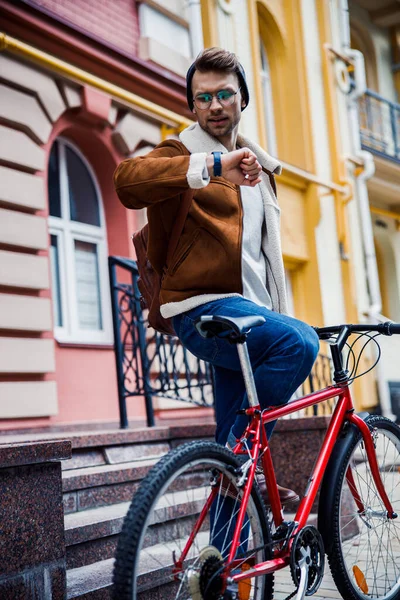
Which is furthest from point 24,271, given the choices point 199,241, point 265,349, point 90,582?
point 265,349

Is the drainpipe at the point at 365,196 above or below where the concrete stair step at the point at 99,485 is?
above

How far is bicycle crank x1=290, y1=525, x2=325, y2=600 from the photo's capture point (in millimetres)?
2652

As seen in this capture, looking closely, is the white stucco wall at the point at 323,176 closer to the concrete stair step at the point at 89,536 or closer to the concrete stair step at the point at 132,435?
the concrete stair step at the point at 132,435

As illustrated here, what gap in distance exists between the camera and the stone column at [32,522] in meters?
2.72

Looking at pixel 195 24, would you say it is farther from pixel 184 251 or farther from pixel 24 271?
pixel 184 251

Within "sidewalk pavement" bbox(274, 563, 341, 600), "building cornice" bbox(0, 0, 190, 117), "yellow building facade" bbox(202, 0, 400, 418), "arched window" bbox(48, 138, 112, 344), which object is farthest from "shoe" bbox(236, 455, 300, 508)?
"yellow building facade" bbox(202, 0, 400, 418)

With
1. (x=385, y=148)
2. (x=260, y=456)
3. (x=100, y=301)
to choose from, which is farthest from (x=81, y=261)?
(x=385, y=148)

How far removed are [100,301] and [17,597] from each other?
17.4 ft

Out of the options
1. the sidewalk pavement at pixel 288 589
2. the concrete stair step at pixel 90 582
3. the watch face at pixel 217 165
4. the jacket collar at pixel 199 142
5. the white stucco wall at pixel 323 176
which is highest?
the white stucco wall at pixel 323 176

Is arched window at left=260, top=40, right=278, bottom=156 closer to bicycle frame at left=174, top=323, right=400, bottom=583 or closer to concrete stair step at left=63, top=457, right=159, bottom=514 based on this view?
concrete stair step at left=63, top=457, right=159, bottom=514

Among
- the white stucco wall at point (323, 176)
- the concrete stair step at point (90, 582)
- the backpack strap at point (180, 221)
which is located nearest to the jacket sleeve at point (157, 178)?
the backpack strap at point (180, 221)

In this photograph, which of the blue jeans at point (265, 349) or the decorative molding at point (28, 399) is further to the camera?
the decorative molding at point (28, 399)

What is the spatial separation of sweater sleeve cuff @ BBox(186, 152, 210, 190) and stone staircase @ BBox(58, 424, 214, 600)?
1.66 m

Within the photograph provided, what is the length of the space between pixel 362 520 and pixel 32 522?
1344mm
